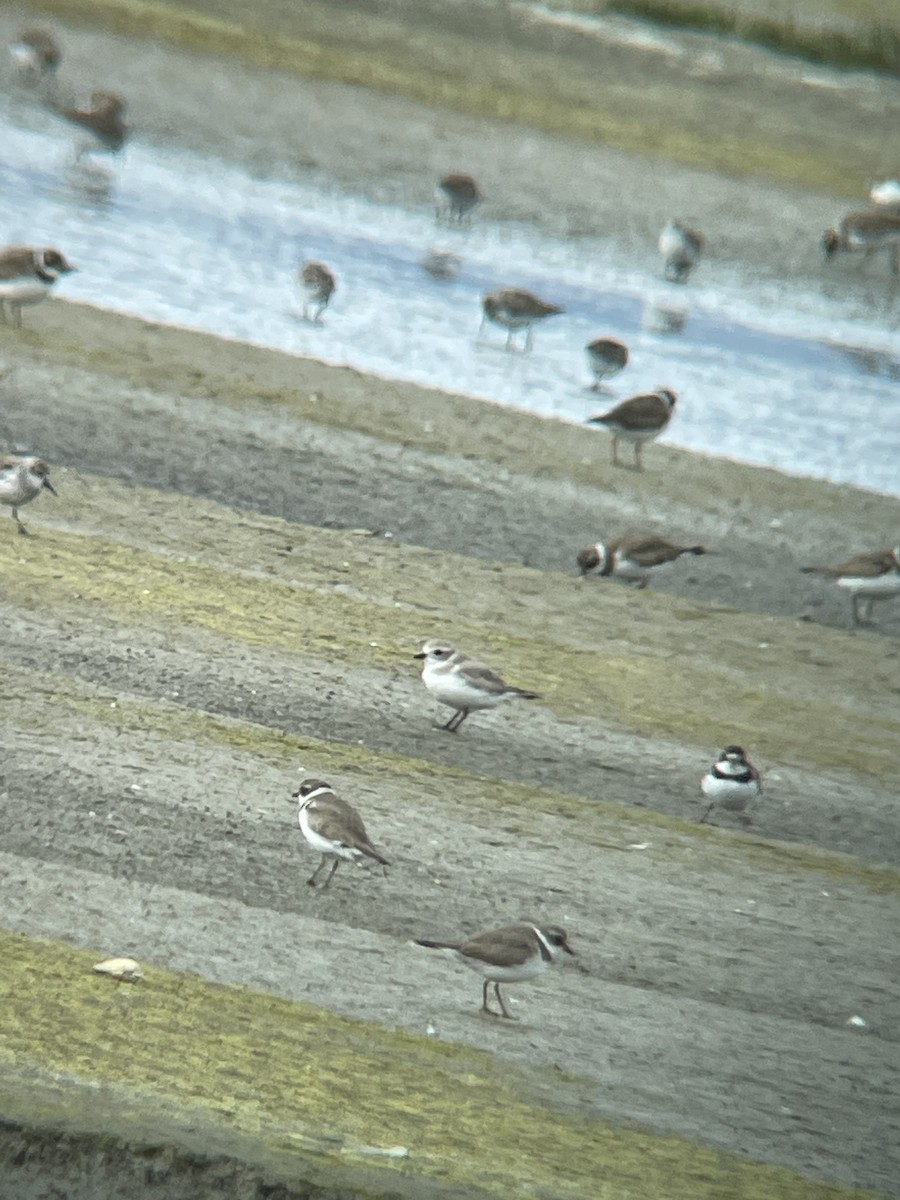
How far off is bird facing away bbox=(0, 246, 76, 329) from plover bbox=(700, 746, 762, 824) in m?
9.71

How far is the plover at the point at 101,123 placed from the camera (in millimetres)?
27828

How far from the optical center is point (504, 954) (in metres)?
8.73

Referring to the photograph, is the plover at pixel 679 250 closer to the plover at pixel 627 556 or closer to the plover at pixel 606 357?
the plover at pixel 606 357

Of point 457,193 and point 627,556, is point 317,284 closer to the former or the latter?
point 457,193

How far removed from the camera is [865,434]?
23.4 metres

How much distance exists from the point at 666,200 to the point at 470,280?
18.5ft

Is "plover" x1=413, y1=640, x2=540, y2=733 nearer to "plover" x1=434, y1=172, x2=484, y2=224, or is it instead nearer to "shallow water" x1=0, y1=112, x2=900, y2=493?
"shallow water" x1=0, y1=112, x2=900, y2=493

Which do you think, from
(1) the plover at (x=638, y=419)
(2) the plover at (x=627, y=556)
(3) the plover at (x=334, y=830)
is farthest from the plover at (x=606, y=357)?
(3) the plover at (x=334, y=830)

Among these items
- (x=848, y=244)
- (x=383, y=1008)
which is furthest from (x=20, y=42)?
(x=383, y=1008)

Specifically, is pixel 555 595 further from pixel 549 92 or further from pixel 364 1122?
pixel 549 92

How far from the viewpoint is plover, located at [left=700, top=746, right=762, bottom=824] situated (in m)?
11.7

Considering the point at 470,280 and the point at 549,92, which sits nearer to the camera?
the point at 470,280

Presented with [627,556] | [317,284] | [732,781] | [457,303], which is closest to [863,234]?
[457,303]

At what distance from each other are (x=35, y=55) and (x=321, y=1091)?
26.0m
